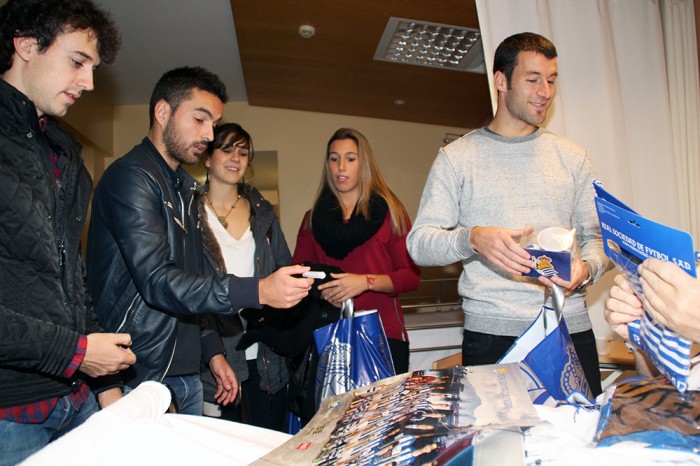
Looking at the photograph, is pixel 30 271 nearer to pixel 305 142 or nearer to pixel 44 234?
pixel 44 234

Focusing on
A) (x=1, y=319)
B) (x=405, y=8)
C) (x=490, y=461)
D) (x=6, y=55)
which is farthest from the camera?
(x=405, y=8)

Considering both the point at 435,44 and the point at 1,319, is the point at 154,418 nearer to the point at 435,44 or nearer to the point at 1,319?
the point at 1,319

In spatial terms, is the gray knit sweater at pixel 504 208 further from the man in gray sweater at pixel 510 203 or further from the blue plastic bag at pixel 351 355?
the blue plastic bag at pixel 351 355

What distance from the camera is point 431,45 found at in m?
3.84

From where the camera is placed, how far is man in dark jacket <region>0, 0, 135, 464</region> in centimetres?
110

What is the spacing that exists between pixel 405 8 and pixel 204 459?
3136mm

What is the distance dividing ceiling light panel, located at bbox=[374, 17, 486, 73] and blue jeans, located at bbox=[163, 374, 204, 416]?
270 centimetres

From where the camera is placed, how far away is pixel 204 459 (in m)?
0.72

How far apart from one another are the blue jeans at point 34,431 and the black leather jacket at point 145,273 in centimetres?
24

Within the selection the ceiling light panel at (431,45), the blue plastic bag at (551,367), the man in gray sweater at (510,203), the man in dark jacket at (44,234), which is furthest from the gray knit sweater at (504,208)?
the ceiling light panel at (431,45)

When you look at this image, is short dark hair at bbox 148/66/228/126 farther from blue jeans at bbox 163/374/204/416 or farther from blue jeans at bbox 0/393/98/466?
blue jeans at bbox 0/393/98/466

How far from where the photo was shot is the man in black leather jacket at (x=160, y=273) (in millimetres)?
1451

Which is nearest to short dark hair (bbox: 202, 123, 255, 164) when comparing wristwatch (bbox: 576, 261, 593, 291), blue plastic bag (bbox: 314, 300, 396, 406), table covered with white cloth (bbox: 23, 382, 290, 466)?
blue plastic bag (bbox: 314, 300, 396, 406)

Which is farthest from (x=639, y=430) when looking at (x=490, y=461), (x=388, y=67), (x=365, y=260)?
(x=388, y=67)
